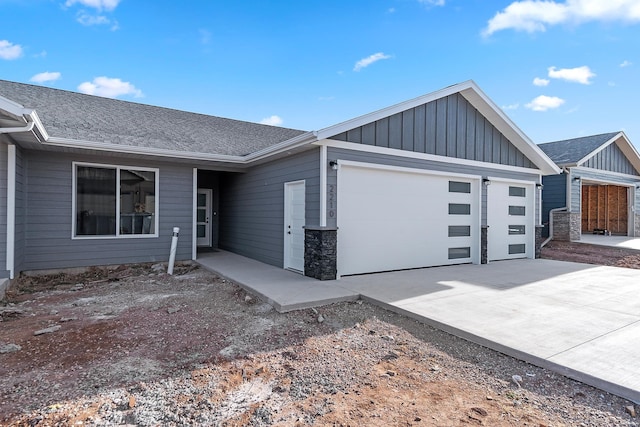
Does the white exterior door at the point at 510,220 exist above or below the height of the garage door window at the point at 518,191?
below

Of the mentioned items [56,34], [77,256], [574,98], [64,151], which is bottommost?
[77,256]

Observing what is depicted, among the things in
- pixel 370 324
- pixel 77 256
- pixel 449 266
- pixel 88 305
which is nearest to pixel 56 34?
pixel 77 256

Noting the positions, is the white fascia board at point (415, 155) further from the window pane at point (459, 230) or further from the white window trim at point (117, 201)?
the white window trim at point (117, 201)

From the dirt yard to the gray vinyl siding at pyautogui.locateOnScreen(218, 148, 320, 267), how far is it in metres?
A: 2.74

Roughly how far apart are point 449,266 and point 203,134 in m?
7.45

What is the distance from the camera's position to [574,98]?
1165 cm

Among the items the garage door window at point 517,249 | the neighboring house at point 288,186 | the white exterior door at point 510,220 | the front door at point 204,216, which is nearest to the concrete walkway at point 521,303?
the neighboring house at point 288,186

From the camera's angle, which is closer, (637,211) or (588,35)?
(588,35)

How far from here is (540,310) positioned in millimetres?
4660

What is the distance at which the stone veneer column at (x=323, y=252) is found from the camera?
6.33 m

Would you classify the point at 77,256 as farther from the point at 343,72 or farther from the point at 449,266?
the point at 343,72

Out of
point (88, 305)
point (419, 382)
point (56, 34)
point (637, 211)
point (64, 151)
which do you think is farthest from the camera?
point (637, 211)

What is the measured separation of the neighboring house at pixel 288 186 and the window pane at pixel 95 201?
23 millimetres

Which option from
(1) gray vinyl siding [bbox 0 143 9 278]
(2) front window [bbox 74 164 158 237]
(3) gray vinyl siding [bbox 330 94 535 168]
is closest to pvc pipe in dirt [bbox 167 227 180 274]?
(2) front window [bbox 74 164 158 237]
